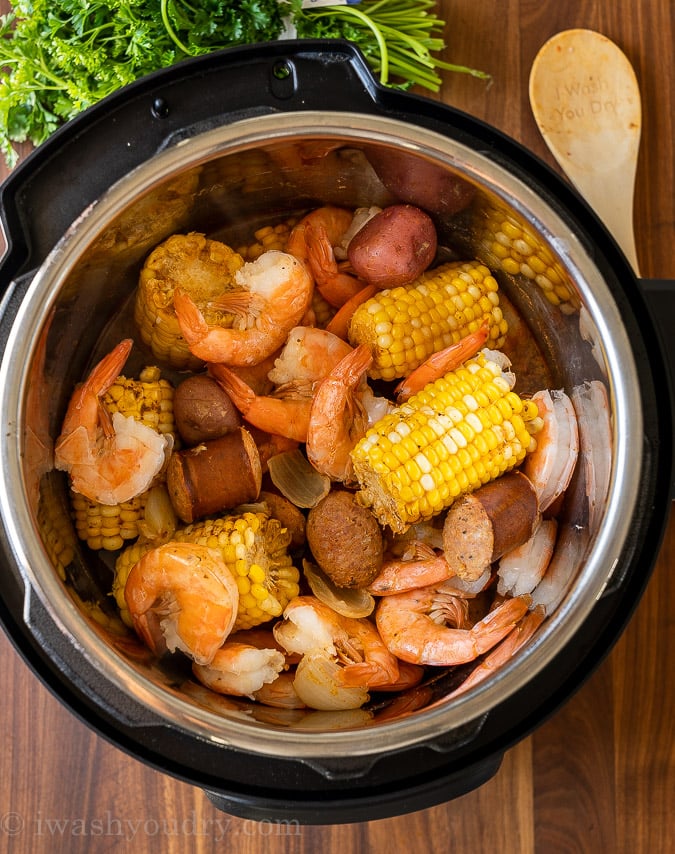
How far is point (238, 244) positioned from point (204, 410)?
0.25 m

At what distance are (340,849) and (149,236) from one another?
83 cm

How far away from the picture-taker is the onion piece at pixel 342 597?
91 centimetres

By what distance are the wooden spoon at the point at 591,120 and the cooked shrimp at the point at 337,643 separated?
633 millimetres

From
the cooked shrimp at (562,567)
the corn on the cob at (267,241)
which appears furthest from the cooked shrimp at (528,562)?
the corn on the cob at (267,241)

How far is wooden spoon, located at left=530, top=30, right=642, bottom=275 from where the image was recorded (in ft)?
3.54

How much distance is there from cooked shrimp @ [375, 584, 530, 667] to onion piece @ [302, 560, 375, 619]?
18mm

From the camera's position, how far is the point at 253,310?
925 mm

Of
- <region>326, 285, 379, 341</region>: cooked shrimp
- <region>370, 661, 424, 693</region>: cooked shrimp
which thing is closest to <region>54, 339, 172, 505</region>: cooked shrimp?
<region>326, 285, 379, 341</region>: cooked shrimp

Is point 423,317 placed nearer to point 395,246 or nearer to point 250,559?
point 395,246

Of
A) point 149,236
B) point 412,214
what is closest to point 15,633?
point 149,236

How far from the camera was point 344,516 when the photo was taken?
889mm

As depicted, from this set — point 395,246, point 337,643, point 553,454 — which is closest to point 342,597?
point 337,643

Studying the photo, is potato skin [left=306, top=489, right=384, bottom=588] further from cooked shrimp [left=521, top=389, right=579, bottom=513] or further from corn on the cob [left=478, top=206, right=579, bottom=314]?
corn on the cob [left=478, top=206, right=579, bottom=314]

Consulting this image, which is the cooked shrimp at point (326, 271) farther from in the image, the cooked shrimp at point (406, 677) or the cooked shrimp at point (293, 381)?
the cooked shrimp at point (406, 677)
